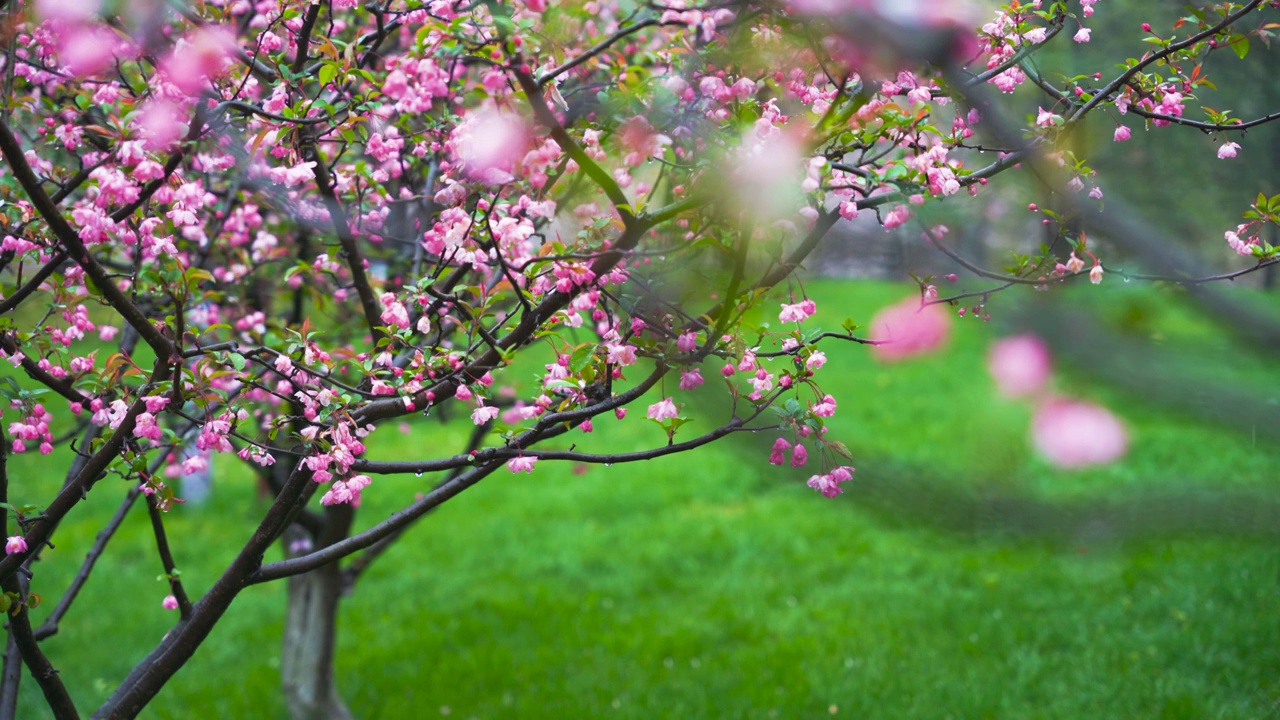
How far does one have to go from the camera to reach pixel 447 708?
477cm

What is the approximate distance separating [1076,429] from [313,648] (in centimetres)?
386

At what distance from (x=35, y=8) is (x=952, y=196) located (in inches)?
91.4

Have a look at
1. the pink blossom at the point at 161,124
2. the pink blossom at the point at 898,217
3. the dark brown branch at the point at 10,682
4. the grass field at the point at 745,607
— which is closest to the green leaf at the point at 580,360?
the grass field at the point at 745,607

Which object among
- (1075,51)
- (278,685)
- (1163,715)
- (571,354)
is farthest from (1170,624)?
(278,685)

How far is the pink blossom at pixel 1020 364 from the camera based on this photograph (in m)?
1.32

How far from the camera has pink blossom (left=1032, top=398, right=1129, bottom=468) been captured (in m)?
1.73

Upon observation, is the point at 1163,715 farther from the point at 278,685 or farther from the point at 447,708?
the point at 278,685

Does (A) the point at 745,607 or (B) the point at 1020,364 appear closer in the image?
(B) the point at 1020,364

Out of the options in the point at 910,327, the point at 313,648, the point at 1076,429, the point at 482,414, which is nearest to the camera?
the point at 1076,429

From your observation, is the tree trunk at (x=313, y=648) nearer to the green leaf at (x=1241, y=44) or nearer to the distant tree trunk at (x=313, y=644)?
the distant tree trunk at (x=313, y=644)

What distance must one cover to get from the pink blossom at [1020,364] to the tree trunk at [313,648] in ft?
11.8

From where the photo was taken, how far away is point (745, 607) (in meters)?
5.70

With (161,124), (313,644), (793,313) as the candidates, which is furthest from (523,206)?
(313,644)

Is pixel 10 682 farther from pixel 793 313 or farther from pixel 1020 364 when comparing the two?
pixel 1020 364
